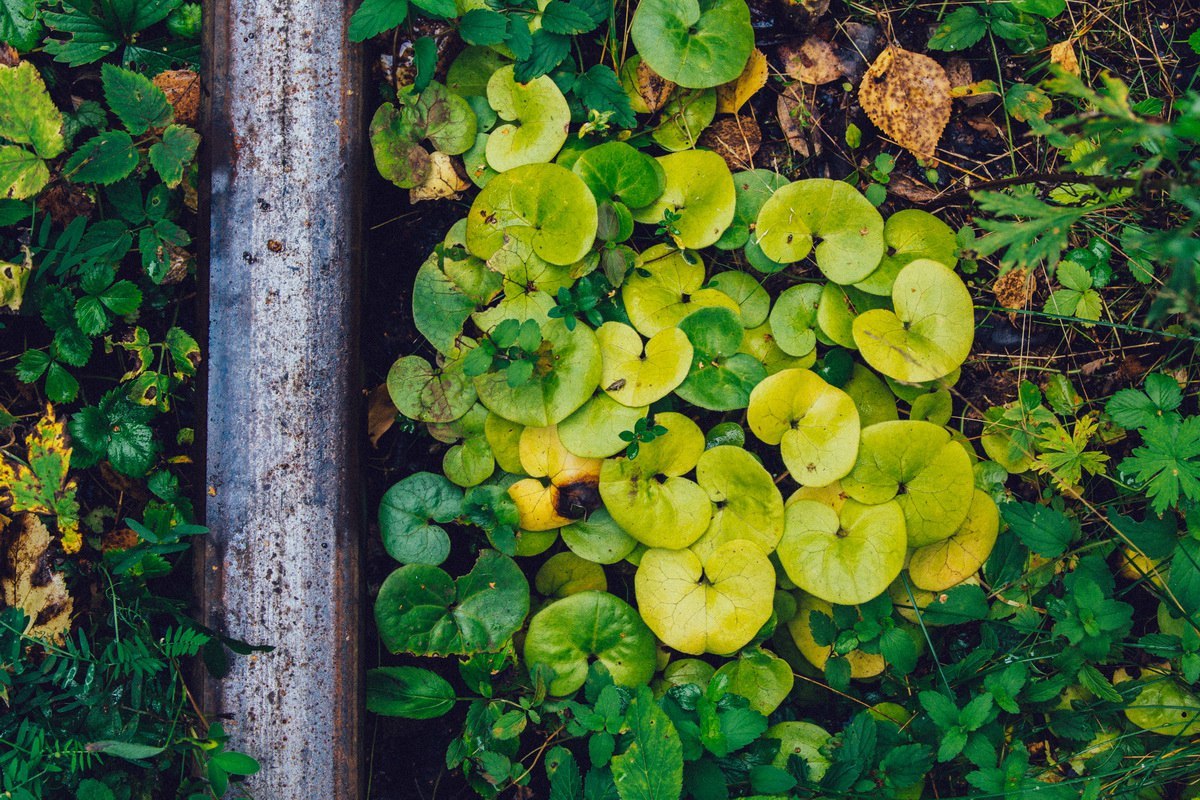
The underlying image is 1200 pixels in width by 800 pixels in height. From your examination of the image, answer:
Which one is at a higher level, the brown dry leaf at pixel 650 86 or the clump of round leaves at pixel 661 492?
the brown dry leaf at pixel 650 86

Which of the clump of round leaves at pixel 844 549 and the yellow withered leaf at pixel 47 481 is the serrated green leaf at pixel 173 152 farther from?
the clump of round leaves at pixel 844 549

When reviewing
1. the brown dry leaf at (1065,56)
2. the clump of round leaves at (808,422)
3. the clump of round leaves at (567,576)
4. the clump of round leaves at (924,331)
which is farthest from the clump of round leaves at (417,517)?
the brown dry leaf at (1065,56)

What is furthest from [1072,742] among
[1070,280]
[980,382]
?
[1070,280]

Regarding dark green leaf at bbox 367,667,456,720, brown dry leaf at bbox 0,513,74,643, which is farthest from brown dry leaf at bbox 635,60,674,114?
brown dry leaf at bbox 0,513,74,643

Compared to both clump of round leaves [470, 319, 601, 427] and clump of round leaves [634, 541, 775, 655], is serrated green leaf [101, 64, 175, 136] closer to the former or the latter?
clump of round leaves [470, 319, 601, 427]

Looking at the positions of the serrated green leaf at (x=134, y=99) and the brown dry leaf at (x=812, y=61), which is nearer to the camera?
the serrated green leaf at (x=134, y=99)

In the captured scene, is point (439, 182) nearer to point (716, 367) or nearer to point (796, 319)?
point (716, 367)

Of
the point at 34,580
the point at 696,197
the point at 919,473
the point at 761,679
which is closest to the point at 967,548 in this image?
the point at 919,473
